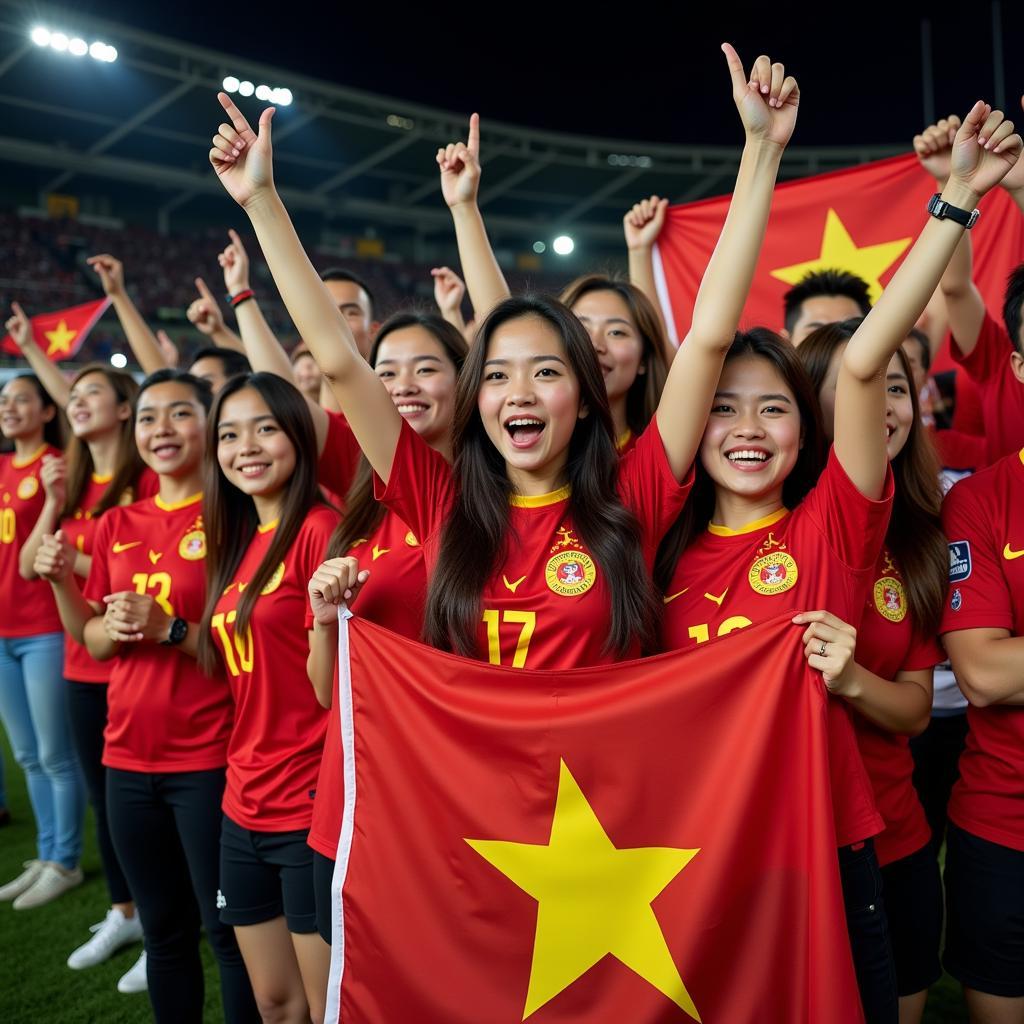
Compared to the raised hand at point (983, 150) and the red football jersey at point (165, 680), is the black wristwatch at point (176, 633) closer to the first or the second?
the red football jersey at point (165, 680)

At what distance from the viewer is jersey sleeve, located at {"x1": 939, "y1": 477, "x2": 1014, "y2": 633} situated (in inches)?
78.3

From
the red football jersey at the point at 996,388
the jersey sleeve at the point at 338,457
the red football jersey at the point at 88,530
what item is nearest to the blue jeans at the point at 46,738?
the red football jersey at the point at 88,530

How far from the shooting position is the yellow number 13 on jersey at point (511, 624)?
1.89 m

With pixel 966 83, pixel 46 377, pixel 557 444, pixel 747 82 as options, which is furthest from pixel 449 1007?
pixel 966 83

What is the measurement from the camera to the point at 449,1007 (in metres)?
1.71

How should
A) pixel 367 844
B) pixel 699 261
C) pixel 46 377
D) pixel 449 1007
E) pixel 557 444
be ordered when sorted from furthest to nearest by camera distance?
1. pixel 46 377
2. pixel 699 261
3. pixel 557 444
4. pixel 367 844
5. pixel 449 1007

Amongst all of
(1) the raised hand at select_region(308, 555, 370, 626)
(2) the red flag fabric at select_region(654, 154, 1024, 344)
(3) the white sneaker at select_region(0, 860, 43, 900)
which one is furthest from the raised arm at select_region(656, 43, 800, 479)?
(3) the white sneaker at select_region(0, 860, 43, 900)

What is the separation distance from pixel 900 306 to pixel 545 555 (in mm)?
870

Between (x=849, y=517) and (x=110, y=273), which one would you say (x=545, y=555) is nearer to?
(x=849, y=517)

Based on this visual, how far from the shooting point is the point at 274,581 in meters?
2.45

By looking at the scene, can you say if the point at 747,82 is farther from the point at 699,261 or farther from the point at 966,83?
the point at 966,83

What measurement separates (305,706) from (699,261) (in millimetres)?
2308

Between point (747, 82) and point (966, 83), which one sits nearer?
point (747, 82)

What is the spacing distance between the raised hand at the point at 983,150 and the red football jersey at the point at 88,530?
2.93 metres
